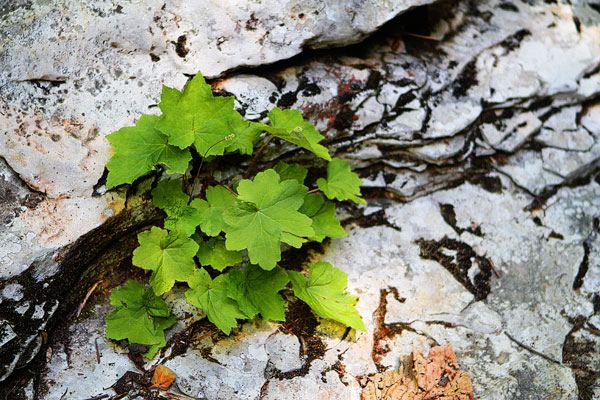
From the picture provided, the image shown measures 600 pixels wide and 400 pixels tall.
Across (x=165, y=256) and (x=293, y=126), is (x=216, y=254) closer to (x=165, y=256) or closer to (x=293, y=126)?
(x=165, y=256)

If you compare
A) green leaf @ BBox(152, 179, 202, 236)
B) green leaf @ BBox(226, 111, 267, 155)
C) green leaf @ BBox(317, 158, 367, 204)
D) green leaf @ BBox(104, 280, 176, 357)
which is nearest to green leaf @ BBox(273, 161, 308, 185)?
green leaf @ BBox(317, 158, 367, 204)

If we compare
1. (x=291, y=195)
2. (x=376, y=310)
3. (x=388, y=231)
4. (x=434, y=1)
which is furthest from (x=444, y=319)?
(x=434, y=1)

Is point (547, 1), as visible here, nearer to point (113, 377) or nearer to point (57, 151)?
point (57, 151)

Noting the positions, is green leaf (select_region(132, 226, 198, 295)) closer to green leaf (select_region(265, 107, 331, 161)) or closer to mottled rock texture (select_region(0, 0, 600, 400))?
mottled rock texture (select_region(0, 0, 600, 400))

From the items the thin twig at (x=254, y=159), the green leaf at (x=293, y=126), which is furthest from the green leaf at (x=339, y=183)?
the thin twig at (x=254, y=159)

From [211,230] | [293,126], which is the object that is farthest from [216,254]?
[293,126]

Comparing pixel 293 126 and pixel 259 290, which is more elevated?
pixel 293 126
